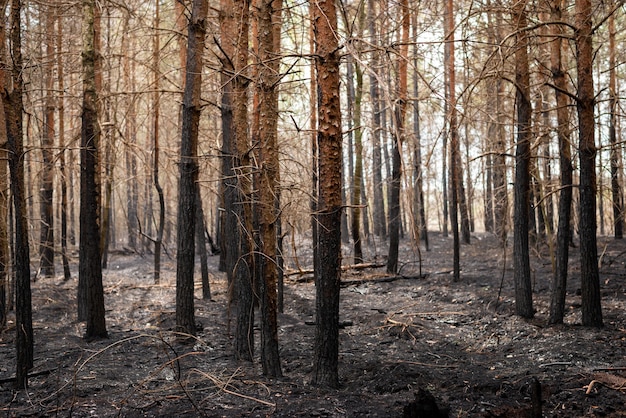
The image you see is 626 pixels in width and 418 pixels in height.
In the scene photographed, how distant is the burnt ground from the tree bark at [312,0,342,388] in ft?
3.16

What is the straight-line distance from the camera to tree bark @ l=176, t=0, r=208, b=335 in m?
8.81

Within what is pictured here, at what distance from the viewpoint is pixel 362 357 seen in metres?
8.41

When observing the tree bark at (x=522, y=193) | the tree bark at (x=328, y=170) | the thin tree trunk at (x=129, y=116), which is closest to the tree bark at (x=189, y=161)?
the thin tree trunk at (x=129, y=116)

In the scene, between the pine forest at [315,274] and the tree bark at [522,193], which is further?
the tree bark at [522,193]

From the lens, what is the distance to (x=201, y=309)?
1224cm

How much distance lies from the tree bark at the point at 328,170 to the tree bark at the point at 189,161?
309 centimetres

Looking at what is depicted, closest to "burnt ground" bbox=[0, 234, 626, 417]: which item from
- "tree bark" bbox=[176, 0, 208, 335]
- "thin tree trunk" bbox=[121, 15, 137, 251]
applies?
"tree bark" bbox=[176, 0, 208, 335]

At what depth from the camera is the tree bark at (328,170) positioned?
607 centimetres

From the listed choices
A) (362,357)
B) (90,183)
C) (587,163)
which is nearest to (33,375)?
(90,183)

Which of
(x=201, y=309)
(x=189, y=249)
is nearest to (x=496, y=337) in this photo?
(x=189, y=249)

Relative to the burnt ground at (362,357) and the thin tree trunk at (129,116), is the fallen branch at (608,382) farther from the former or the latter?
the thin tree trunk at (129,116)

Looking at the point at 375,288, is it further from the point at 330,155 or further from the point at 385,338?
the point at 330,155

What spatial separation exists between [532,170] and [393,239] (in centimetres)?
593

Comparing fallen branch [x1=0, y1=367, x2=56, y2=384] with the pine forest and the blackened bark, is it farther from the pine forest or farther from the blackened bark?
the blackened bark
